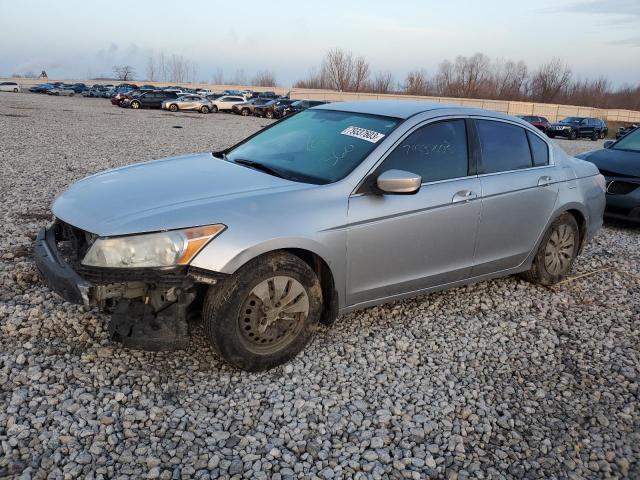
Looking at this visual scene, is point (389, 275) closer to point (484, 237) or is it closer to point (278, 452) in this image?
point (484, 237)

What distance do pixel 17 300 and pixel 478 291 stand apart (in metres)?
3.91

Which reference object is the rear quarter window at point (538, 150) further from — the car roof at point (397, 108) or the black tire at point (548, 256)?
the black tire at point (548, 256)

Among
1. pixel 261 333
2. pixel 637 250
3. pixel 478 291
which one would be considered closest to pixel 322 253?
pixel 261 333

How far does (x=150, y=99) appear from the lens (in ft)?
128

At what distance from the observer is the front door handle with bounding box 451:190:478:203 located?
4086 millimetres

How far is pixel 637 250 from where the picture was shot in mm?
6844

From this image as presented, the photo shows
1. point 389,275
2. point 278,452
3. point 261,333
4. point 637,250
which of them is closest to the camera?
point 278,452

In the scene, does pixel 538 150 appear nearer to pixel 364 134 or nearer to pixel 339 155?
pixel 364 134

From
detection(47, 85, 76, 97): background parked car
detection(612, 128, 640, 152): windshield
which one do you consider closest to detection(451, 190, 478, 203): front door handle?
detection(612, 128, 640, 152): windshield

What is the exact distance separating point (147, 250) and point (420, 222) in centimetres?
189

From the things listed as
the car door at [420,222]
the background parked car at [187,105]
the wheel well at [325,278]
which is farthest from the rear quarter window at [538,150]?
the background parked car at [187,105]

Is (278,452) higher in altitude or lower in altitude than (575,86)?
lower

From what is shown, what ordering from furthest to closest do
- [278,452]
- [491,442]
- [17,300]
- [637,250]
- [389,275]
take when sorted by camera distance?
1. [637,250]
2. [17,300]
3. [389,275]
4. [491,442]
5. [278,452]

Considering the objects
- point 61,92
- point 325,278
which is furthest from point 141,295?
point 61,92
